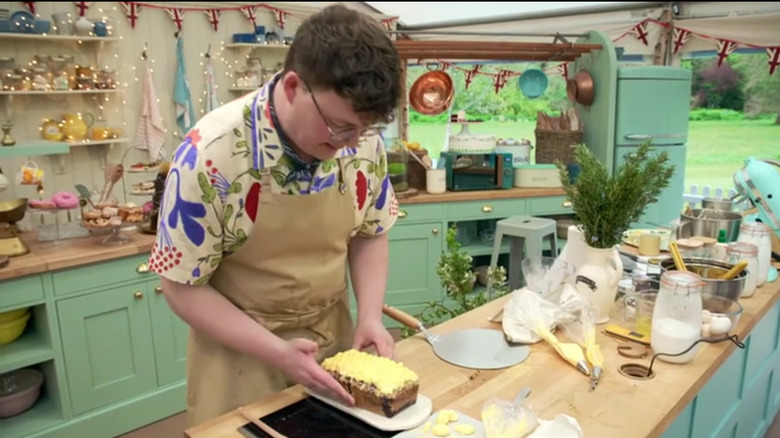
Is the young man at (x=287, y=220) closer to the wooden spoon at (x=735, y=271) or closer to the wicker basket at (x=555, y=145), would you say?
the wooden spoon at (x=735, y=271)

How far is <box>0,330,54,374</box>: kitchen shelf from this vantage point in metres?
2.40

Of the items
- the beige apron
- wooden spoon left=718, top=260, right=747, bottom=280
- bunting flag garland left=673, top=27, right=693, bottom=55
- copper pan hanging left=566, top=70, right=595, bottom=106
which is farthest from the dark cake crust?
Result: bunting flag garland left=673, top=27, right=693, bottom=55

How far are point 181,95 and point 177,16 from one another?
2.16ft

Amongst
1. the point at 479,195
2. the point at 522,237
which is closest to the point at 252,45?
the point at 479,195

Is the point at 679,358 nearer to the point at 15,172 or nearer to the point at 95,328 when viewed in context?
the point at 95,328

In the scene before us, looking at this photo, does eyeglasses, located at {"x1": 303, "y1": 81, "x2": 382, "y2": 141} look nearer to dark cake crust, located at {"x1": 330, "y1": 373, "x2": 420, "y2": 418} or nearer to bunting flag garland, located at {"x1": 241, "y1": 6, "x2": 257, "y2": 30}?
dark cake crust, located at {"x1": 330, "y1": 373, "x2": 420, "y2": 418}

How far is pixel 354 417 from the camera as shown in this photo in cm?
112

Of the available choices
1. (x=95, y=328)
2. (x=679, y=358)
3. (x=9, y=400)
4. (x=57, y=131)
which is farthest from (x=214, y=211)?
(x=57, y=131)

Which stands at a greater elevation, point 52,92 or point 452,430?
point 52,92

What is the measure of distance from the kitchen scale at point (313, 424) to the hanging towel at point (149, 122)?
416cm

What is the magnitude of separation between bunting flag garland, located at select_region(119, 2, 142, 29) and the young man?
13.6ft

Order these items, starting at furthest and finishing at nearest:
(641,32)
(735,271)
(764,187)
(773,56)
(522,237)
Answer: (641,32), (773,56), (522,237), (764,187), (735,271)

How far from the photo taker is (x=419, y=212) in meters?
3.70

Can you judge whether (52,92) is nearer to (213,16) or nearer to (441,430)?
(213,16)
